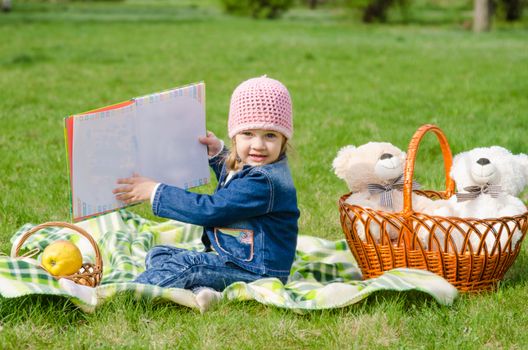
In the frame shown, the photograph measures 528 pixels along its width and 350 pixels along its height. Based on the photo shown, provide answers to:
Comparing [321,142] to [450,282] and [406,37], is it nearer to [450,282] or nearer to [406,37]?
[450,282]

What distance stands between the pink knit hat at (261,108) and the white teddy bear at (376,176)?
51 centimetres

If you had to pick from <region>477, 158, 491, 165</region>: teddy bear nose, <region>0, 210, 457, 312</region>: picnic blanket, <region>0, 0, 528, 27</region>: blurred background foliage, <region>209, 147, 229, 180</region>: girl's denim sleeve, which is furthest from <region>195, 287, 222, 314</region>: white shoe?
<region>0, 0, 528, 27</region>: blurred background foliage

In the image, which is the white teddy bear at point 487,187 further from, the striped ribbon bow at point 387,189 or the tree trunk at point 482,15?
the tree trunk at point 482,15

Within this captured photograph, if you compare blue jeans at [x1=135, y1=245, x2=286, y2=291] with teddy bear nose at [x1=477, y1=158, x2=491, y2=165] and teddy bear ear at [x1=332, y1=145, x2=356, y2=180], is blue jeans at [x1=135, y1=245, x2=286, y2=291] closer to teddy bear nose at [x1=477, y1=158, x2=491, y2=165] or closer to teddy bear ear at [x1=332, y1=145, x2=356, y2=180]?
teddy bear ear at [x1=332, y1=145, x2=356, y2=180]

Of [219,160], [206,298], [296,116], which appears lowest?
[296,116]

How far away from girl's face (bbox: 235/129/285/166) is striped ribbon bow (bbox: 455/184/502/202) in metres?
0.91

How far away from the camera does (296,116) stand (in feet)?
26.3

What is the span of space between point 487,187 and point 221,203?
4.13 ft

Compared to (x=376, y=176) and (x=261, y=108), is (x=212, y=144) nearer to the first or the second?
(x=261, y=108)

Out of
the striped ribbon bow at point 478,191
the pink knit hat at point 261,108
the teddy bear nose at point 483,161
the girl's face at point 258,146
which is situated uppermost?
the pink knit hat at point 261,108

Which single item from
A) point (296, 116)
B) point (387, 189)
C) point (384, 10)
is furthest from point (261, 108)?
point (384, 10)

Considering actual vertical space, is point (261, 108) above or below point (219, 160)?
above

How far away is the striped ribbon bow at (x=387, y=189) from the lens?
150 inches

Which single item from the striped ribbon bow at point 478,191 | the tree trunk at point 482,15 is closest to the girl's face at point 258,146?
the striped ribbon bow at point 478,191
